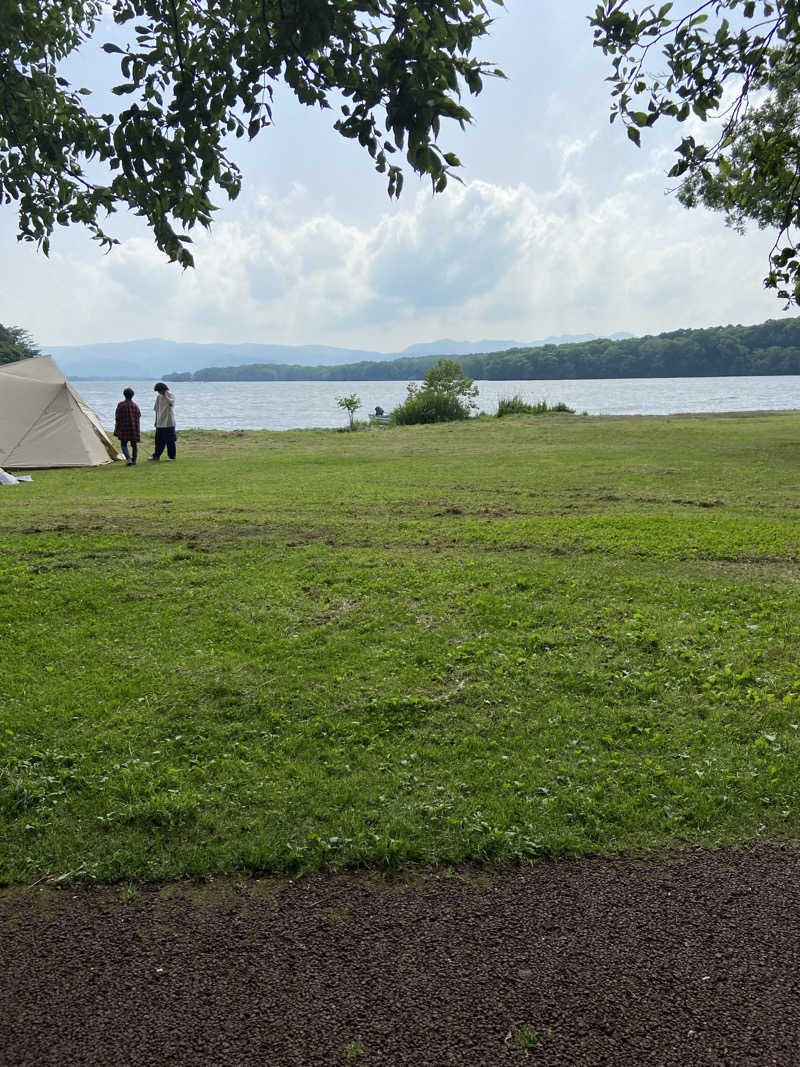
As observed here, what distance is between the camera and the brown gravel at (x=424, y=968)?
3107 mm

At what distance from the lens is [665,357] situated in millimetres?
101938

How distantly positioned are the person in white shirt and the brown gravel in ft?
65.3

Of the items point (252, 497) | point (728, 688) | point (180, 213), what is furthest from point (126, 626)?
point (252, 497)

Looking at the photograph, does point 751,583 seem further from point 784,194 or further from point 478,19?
point 478,19

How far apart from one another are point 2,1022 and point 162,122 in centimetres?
432

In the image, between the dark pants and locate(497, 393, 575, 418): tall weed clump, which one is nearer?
the dark pants

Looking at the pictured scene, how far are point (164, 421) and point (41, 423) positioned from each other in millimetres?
3121

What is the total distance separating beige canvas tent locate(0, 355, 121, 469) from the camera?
21.4 m

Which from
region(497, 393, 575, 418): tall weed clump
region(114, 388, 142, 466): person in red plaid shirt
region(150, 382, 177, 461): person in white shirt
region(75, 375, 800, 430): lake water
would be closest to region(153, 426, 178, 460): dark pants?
region(150, 382, 177, 461): person in white shirt

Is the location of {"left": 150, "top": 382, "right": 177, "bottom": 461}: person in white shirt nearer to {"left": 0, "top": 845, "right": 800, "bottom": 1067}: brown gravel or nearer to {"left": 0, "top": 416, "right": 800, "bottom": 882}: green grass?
{"left": 0, "top": 416, "right": 800, "bottom": 882}: green grass

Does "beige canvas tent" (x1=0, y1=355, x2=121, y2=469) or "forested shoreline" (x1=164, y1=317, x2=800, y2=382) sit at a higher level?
"forested shoreline" (x1=164, y1=317, x2=800, y2=382)

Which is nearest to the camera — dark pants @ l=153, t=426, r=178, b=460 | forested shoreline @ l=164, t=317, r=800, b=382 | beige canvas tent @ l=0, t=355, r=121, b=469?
beige canvas tent @ l=0, t=355, r=121, b=469

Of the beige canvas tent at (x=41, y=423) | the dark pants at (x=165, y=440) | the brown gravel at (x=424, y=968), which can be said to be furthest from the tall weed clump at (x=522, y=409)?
the brown gravel at (x=424, y=968)

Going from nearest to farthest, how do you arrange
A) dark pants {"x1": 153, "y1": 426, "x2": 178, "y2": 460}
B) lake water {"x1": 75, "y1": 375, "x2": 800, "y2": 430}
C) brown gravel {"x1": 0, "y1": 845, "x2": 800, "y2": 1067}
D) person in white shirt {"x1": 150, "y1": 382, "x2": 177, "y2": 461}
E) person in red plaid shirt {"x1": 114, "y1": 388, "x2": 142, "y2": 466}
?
1. brown gravel {"x1": 0, "y1": 845, "x2": 800, "y2": 1067}
2. person in red plaid shirt {"x1": 114, "y1": 388, "x2": 142, "y2": 466}
3. person in white shirt {"x1": 150, "y1": 382, "x2": 177, "y2": 461}
4. dark pants {"x1": 153, "y1": 426, "x2": 178, "y2": 460}
5. lake water {"x1": 75, "y1": 375, "x2": 800, "y2": 430}
